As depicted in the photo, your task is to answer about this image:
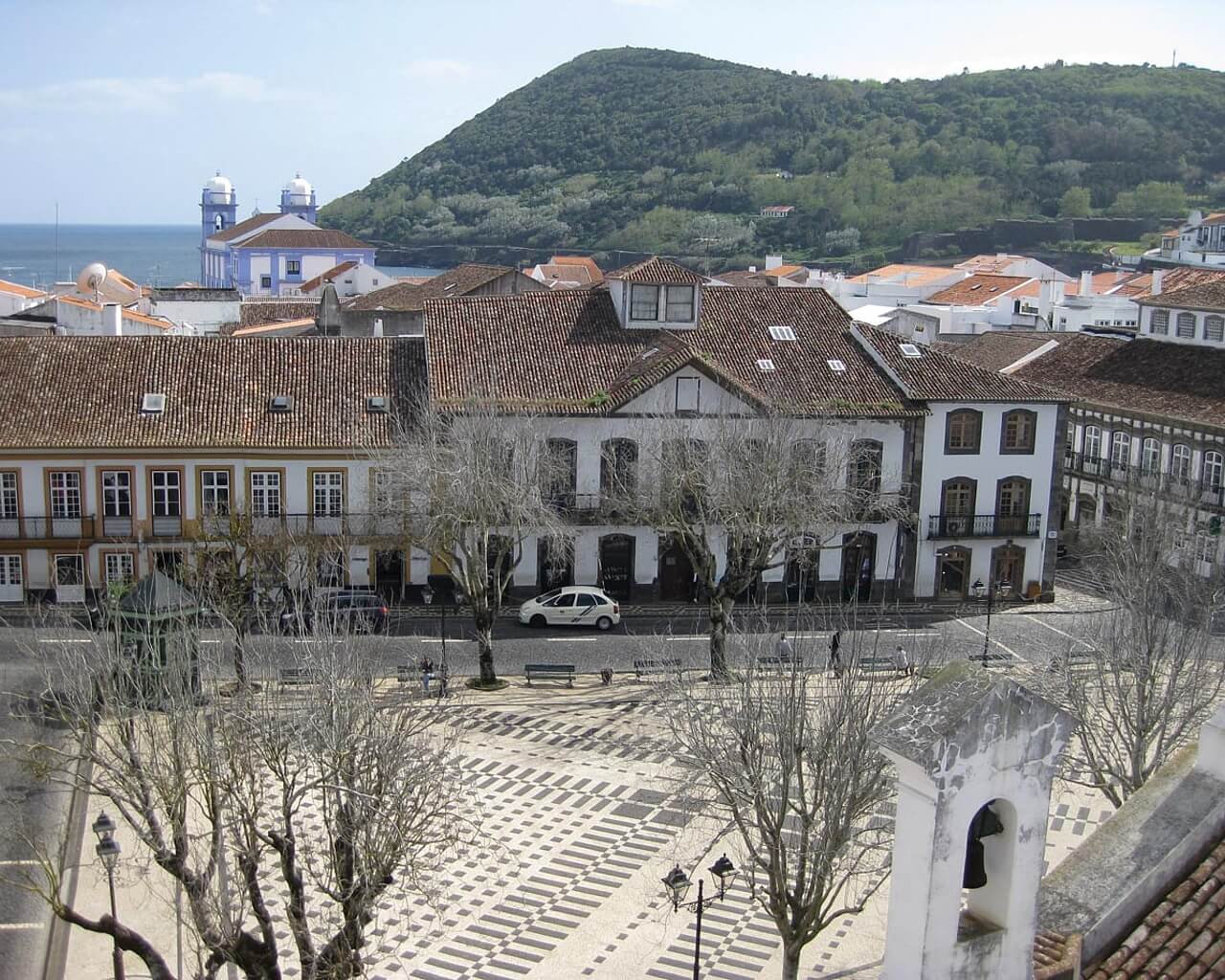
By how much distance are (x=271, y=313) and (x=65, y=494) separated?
1292 inches

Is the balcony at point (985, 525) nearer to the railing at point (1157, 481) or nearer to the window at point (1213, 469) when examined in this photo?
the railing at point (1157, 481)

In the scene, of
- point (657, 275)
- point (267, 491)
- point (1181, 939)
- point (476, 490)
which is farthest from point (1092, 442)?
point (1181, 939)

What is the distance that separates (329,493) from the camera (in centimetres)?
3803

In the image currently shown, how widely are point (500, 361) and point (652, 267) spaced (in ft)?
19.4

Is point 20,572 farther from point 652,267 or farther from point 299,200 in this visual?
point 299,200

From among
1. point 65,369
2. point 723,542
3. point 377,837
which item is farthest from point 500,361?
point 377,837

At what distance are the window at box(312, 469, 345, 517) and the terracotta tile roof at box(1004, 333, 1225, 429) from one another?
72.7 feet

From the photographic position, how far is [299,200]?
14350 centimetres

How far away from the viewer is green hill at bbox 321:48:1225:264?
131 meters

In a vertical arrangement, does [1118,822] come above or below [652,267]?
below

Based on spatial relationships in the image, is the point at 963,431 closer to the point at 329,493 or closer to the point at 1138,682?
the point at 329,493

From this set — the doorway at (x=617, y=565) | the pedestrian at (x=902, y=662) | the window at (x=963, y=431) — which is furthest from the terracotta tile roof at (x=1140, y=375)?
the doorway at (x=617, y=565)

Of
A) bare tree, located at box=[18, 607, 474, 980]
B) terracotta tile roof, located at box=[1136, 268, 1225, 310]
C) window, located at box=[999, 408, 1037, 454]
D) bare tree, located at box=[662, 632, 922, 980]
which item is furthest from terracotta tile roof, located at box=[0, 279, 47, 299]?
bare tree, located at box=[662, 632, 922, 980]

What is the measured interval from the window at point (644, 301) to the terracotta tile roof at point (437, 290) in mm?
16619
